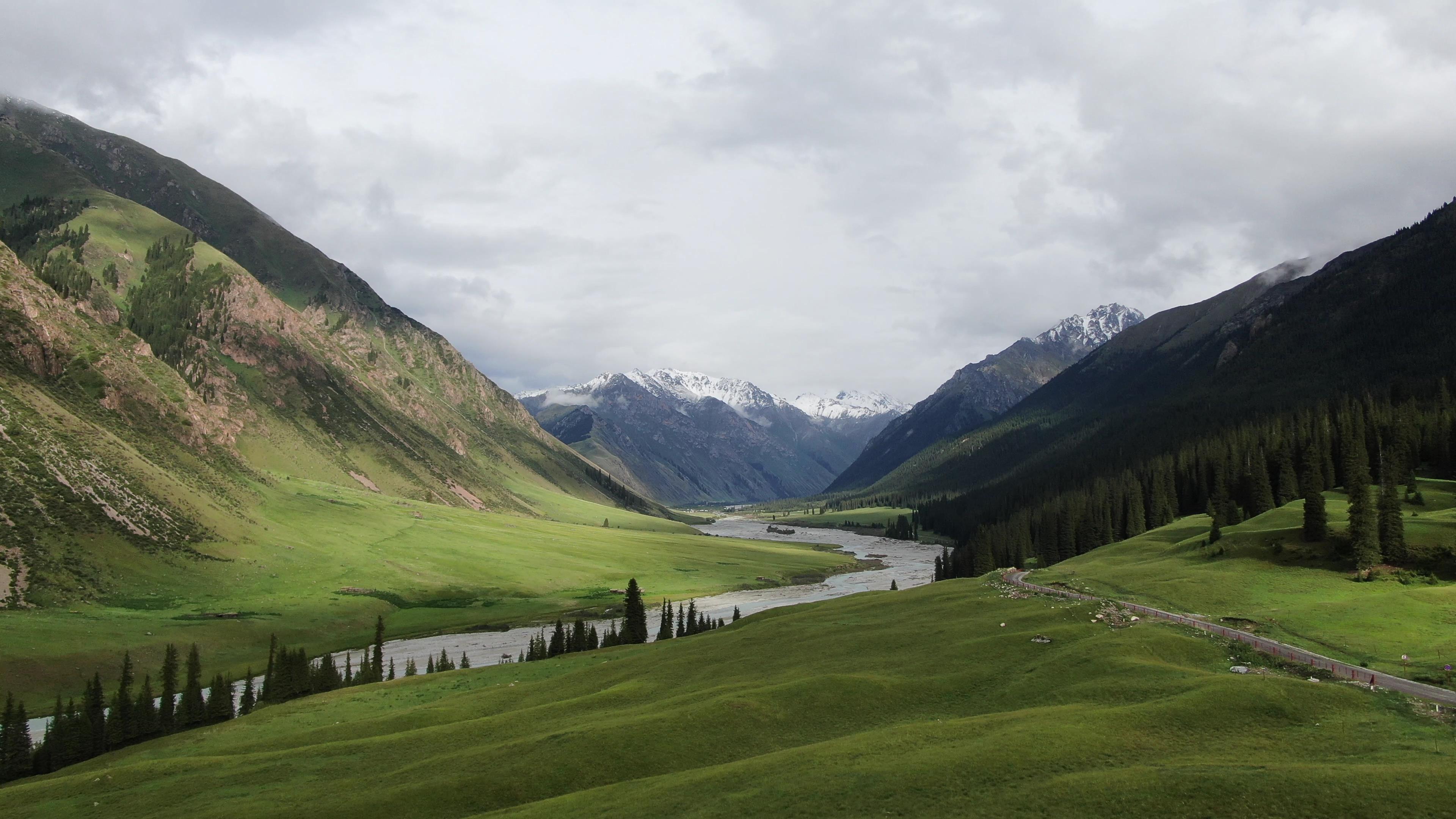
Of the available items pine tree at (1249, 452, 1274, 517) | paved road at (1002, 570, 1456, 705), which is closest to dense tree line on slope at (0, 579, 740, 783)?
paved road at (1002, 570, 1456, 705)

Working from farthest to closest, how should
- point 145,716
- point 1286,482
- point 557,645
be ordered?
1. point 1286,482
2. point 557,645
3. point 145,716

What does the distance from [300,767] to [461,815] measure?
1846 cm

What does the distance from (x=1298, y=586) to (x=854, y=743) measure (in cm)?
5265

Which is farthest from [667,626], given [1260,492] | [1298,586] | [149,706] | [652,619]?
[1260,492]

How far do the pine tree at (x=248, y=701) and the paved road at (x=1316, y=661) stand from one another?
81.8 metres

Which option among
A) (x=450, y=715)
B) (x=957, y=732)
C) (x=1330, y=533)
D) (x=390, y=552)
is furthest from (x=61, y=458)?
(x=1330, y=533)

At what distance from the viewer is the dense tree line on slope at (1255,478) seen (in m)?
113

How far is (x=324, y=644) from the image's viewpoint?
11831 centimetres

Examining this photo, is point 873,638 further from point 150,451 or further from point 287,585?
point 150,451

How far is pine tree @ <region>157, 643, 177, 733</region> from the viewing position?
7650cm

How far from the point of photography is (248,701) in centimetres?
8212

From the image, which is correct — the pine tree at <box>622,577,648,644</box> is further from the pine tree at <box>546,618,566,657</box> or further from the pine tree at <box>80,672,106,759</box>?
the pine tree at <box>80,672,106,759</box>

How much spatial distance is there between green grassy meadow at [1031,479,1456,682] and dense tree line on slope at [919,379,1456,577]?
380cm

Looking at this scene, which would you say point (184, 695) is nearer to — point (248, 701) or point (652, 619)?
point (248, 701)
